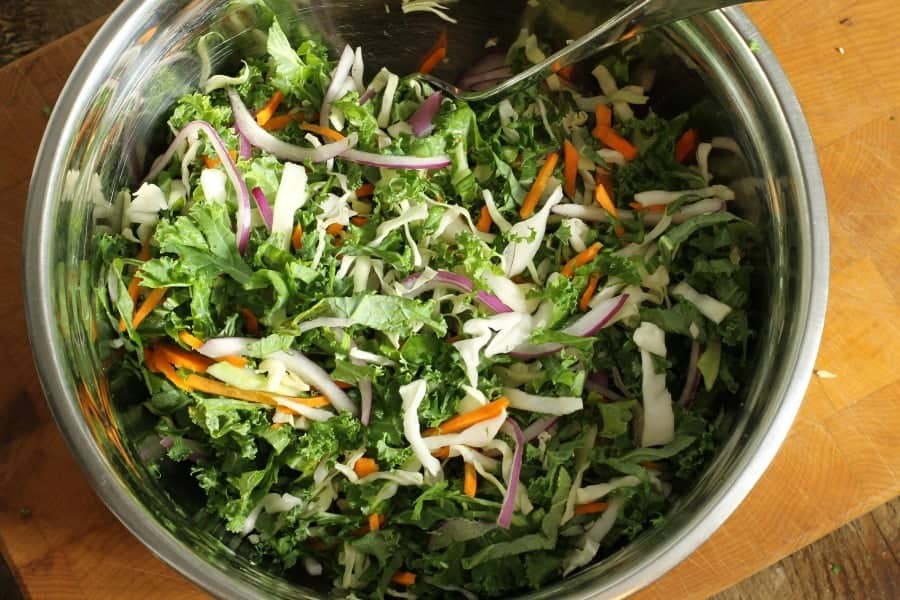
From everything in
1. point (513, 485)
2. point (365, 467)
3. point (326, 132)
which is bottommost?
point (513, 485)

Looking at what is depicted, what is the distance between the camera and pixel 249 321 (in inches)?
59.3

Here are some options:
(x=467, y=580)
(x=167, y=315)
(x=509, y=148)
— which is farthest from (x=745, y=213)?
(x=167, y=315)

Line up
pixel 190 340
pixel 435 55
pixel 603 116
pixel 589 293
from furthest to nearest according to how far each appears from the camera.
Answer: pixel 435 55
pixel 603 116
pixel 589 293
pixel 190 340

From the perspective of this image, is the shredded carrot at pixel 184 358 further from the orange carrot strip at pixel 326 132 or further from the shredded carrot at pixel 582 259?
the shredded carrot at pixel 582 259

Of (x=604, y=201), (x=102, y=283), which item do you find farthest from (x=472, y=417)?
(x=102, y=283)

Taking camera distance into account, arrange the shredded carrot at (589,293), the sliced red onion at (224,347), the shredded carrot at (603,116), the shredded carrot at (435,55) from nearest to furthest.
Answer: the sliced red onion at (224,347)
the shredded carrot at (589,293)
the shredded carrot at (603,116)
the shredded carrot at (435,55)

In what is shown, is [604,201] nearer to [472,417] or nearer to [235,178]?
[472,417]

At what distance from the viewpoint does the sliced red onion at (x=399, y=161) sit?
1550mm

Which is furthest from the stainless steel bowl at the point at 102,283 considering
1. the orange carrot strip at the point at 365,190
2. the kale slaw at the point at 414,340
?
the orange carrot strip at the point at 365,190

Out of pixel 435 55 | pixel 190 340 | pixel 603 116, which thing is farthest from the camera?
pixel 435 55

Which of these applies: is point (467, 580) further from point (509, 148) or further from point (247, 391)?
point (509, 148)

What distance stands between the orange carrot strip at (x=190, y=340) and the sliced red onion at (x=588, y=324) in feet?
1.80

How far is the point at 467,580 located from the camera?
A: 1478 millimetres

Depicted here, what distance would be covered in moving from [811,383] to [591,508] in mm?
517
